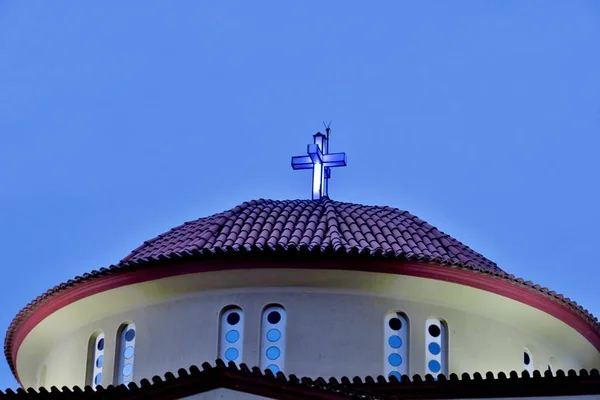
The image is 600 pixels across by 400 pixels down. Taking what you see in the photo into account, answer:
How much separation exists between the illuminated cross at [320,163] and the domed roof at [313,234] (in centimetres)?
108

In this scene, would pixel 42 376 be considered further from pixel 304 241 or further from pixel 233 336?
pixel 304 241

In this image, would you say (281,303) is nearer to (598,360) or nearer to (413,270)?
(413,270)

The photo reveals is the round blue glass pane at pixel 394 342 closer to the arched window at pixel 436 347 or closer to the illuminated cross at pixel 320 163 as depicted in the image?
the arched window at pixel 436 347

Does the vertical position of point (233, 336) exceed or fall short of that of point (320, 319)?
it falls short

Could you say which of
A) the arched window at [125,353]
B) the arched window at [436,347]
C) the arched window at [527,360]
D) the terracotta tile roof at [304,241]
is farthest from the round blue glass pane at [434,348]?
the arched window at [125,353]

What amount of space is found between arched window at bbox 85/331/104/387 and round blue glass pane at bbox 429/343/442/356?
451cm

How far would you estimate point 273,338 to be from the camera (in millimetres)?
20547

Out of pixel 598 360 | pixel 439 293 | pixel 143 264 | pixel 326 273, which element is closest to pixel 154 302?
pixel 143 264

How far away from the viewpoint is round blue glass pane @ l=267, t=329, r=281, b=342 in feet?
67.4

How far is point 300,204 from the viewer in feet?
78.0

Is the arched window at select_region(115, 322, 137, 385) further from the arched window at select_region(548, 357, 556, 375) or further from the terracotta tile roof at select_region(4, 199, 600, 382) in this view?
the arched window at select_region(548, 357, 556, 375)

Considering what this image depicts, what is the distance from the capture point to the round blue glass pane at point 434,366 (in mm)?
20578

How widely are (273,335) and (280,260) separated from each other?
1.00m

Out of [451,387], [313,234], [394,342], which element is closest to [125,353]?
[313,234]
